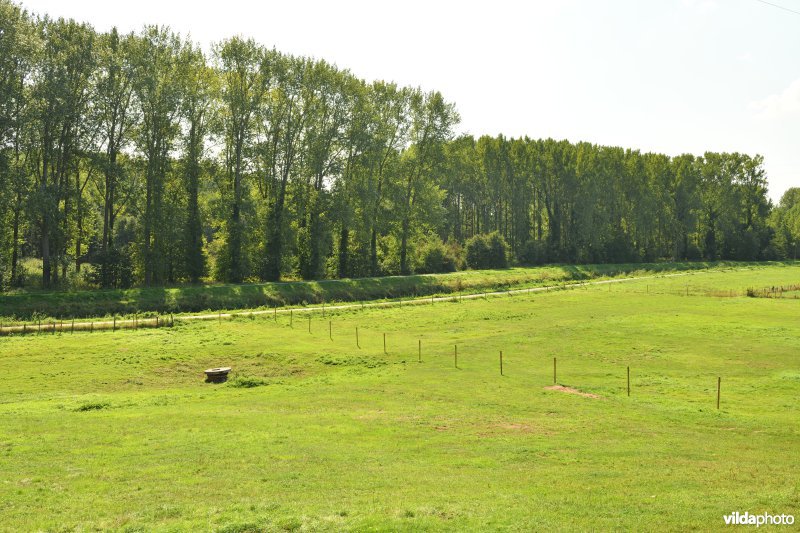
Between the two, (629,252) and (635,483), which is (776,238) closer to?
(629,252)

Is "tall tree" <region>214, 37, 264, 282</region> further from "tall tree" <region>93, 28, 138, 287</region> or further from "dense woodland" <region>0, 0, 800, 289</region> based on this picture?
"tall tree" <region>93, 28, 138, 287</region>

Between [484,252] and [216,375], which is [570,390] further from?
[484,252]

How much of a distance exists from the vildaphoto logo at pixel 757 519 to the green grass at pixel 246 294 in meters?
55.6

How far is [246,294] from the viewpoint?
68438mm

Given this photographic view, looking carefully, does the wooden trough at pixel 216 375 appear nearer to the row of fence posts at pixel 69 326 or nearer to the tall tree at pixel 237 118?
the row of fence posts at pixel 69 326

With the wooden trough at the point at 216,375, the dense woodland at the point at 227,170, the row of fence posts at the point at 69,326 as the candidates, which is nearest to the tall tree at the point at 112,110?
the dense woodland at the point at 227,170

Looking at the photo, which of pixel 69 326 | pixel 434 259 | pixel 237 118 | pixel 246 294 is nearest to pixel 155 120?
pixel 237 118

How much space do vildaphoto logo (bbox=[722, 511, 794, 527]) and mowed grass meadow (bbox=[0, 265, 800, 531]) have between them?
0.88 ft

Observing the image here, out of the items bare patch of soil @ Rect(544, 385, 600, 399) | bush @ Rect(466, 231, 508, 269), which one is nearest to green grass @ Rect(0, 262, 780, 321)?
bush @ Rect(466, 231, 508, 269)

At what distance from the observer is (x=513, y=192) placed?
136 m

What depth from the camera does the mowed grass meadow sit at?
50.5 ft

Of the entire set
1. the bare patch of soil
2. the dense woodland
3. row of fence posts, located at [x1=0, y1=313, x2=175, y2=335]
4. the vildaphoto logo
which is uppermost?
the dense woodland

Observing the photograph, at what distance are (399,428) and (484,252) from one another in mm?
90011

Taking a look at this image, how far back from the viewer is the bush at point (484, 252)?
11212 cm
